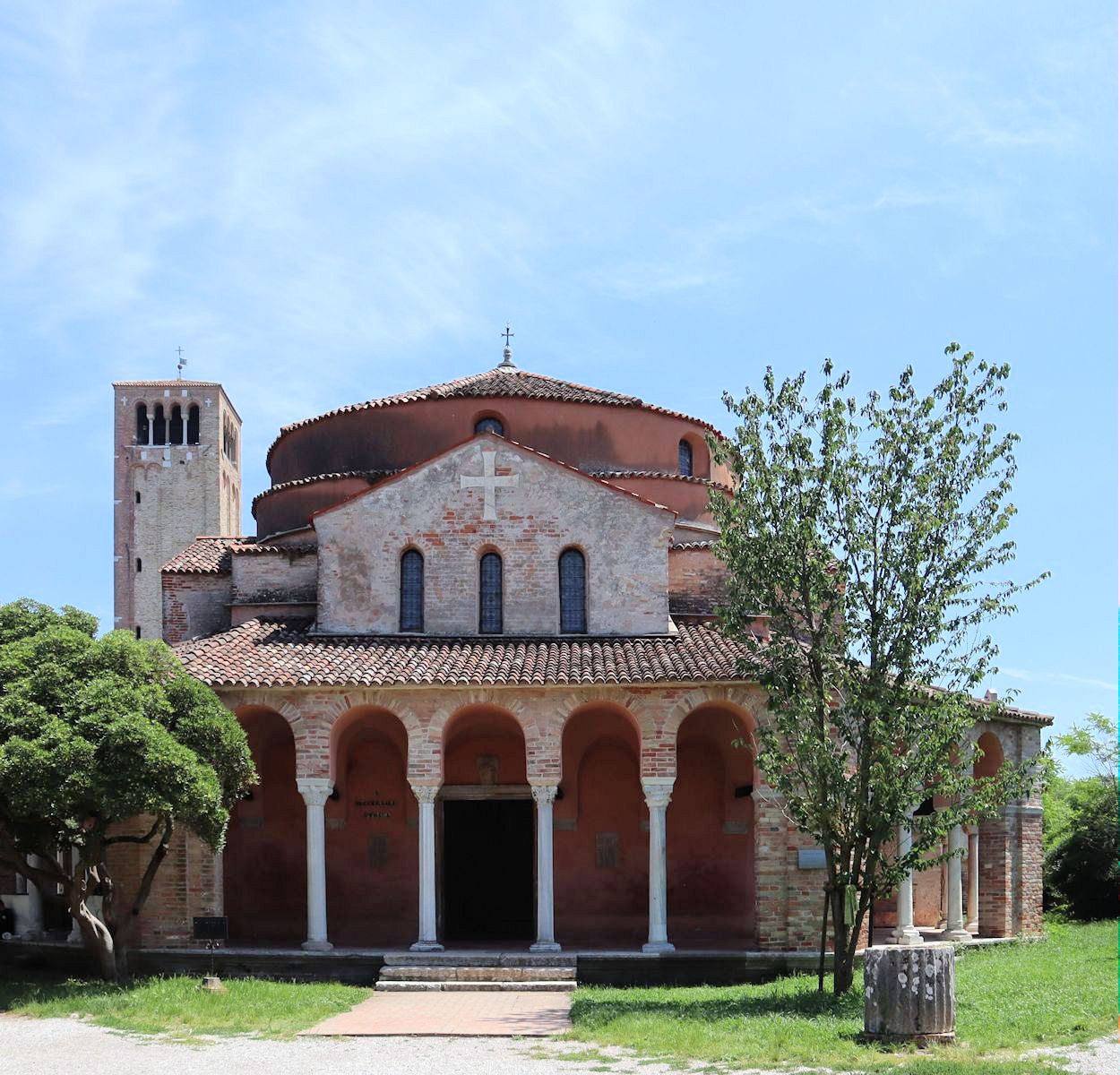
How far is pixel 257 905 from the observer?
78.1 feet

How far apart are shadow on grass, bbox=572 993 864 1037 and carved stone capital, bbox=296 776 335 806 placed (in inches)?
217

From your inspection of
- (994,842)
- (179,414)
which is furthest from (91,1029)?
(179,414)

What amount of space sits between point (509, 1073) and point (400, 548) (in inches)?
456

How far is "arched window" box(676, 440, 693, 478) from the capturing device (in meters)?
27.9

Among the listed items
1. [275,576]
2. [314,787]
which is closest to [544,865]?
[314,787]

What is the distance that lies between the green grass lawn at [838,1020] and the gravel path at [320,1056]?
565mm

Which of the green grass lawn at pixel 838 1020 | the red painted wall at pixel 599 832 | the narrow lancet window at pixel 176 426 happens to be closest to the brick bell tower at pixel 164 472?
the narrow lancet window at pixel 176 426

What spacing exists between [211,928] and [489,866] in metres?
5.73

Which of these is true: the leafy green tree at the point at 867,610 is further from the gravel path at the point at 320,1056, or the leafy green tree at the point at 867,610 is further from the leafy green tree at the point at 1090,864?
the leafy green tree at the point at 1090,864

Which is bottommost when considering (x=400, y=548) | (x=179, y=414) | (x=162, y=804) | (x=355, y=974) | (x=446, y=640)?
(x=355, y=974)

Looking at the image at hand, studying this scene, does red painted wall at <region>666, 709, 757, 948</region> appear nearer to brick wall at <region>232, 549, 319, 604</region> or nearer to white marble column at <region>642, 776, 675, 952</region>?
white marble column at <region>642, 776, 675, 952</region>

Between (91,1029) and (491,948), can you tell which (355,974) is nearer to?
(491,948)

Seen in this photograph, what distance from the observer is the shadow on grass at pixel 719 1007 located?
16016 mm

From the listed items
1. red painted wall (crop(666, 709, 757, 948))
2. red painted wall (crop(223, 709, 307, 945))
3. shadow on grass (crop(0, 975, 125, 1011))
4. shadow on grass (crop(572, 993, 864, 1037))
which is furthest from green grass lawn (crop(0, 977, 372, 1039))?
red painted wall (crop(666, 709, 757, 948))
